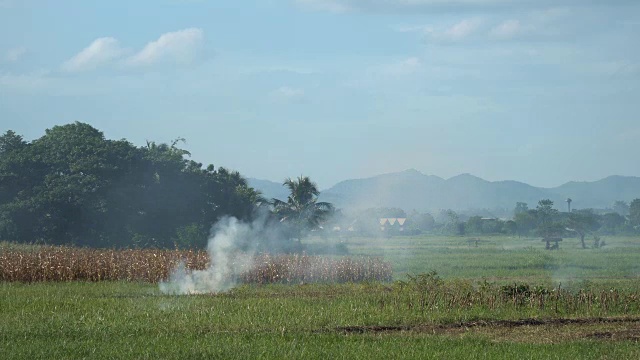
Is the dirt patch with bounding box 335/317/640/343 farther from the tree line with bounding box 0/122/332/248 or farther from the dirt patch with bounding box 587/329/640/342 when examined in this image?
the tree line with bounding box 0/122/332/248

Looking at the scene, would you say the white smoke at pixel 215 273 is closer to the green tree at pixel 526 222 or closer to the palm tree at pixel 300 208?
the palm tree at pixel 300 208

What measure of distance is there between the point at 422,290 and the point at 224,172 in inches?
1910

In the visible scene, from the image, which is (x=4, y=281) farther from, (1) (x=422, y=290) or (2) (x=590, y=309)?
(2) (x=590, y=309)

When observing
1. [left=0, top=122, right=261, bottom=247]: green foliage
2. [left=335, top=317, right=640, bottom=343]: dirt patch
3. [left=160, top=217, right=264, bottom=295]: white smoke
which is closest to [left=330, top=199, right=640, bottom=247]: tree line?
[left=0, top=122, right=261, bottom=247]: green foliage

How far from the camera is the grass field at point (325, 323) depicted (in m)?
18.1

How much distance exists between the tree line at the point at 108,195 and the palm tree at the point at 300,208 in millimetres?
79

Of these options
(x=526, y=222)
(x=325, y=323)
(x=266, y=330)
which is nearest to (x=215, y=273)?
(x=325, y=323)

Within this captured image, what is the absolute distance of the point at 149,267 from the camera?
123ft

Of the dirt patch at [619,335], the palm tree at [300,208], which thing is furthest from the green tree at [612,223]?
the dirt patch at [619,335]

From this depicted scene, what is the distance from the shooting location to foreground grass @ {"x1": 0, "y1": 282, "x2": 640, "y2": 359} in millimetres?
17953

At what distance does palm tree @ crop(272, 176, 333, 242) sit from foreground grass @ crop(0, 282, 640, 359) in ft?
133

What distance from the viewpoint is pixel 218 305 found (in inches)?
1003

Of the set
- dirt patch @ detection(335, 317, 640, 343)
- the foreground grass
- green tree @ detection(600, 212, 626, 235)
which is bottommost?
dirt patch @ detection(335, 317, 640, 343)

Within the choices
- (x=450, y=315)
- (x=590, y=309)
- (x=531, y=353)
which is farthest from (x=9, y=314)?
(x=590, y=309)
